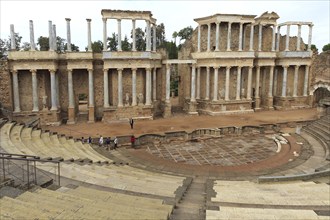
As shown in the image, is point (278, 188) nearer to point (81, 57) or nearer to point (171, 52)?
point (81, 57)

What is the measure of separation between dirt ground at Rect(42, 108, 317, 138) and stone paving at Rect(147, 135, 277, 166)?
3651 mm

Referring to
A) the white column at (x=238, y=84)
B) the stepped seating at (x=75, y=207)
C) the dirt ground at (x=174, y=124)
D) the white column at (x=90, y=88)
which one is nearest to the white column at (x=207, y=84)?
the dirt ground at (x=174, y=124)

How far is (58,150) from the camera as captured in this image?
1811 centimetres

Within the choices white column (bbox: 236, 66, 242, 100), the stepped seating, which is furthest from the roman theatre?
white column (bbox: 236, 66, 242, 100)

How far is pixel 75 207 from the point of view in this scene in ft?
25.8

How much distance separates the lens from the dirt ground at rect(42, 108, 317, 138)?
28.1 meters

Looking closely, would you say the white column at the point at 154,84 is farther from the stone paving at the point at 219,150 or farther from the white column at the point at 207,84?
the stone paving at the point at 219,150

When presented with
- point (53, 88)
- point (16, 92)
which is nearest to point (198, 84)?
point (53, 88)

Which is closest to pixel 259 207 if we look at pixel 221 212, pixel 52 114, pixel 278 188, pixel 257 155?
pixel 221 212

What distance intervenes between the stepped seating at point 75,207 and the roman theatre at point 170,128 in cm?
4

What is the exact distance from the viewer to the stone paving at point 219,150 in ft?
68.1

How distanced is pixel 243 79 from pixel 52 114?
25686 mm

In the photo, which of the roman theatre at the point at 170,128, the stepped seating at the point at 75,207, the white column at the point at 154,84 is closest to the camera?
the stepped seating at the point at 75,207

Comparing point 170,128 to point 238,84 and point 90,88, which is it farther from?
point 238,84
